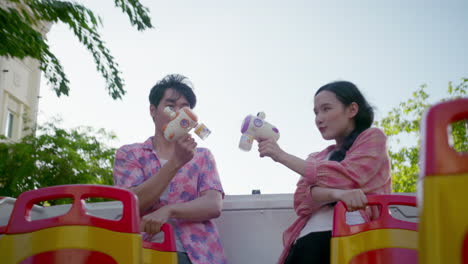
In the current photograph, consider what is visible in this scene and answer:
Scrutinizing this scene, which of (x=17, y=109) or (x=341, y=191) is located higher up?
(x=17, y=109)

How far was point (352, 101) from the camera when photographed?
2.36m

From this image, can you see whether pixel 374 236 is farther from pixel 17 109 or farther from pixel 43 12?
pixel 17 109

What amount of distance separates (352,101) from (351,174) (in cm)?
39

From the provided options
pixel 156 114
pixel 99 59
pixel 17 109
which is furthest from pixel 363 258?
pixel 17 109

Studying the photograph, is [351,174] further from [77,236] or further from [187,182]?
[77,236]

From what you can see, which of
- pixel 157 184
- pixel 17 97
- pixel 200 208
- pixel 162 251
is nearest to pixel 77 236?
pixel 162 251

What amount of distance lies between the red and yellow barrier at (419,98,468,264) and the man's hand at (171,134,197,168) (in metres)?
1.50

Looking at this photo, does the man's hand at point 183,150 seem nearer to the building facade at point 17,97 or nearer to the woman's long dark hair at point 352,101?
the woman's long dark hair at point 352,101

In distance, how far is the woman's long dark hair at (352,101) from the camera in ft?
7.70

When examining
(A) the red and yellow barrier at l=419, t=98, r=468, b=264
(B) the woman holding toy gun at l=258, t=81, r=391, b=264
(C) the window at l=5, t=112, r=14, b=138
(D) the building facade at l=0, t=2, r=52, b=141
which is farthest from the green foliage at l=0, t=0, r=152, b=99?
(C) the window at l=5, t=112, r=14, b=138

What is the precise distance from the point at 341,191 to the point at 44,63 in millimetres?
2135

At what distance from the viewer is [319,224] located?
83.6 inches

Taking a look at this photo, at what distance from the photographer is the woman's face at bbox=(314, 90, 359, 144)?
2319 mm

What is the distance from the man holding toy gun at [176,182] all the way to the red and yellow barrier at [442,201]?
1511 mm
